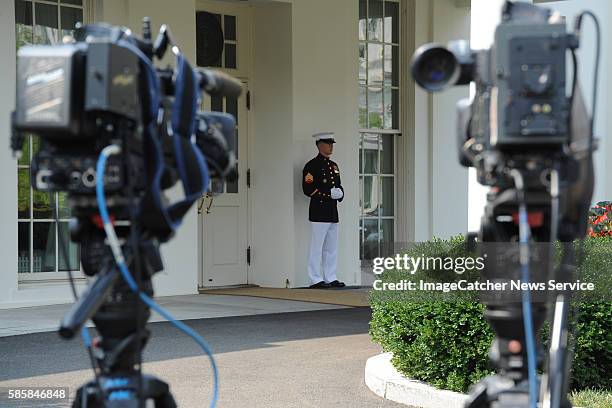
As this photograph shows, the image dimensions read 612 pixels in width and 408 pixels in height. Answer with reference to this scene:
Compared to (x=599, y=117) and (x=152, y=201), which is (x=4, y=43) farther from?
(x=152, y=201)

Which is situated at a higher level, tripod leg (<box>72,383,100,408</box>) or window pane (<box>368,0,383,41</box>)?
window pane (<box>368,0,383,41</box>)

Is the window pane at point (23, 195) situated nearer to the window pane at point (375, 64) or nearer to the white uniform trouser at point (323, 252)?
the white uniform trouser at point (323, 252)

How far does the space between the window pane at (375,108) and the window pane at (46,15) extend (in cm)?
467

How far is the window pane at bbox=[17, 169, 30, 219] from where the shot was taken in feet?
35.4

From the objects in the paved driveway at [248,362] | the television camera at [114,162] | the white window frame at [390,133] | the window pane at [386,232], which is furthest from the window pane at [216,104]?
the television camera at [114,162]

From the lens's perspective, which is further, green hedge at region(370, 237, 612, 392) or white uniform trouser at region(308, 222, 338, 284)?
white uniform trouser at region(308, 222, 338, 284)

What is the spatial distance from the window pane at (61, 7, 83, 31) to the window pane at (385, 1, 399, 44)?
4622mm

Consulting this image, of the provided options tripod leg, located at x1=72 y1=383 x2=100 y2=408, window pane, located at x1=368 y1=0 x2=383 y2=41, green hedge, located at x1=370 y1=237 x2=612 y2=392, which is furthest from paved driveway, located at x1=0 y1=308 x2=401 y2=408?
window pane, located at x1=368 y1=0 x2=383 y2=41

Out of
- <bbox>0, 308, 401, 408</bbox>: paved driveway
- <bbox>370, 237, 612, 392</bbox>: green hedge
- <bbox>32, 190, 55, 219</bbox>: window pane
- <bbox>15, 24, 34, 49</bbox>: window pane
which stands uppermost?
<bbox>15, 24, 34, 49</bbox>: window pane

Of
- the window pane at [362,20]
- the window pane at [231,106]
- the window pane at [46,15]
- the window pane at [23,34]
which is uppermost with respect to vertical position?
the window pane at [362,20]

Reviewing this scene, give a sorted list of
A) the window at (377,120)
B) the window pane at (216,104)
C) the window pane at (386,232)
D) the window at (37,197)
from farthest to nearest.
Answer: the window pane at (386,232)
the window at (377,120)
the window pane at (216,104)
the window at (37,197)

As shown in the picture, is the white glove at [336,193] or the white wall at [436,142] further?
the white wall at [436,142]

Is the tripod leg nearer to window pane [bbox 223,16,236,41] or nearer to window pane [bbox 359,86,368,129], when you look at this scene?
window pane [bbox 223,16,236,41]

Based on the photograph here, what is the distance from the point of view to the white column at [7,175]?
1048 centimetres
